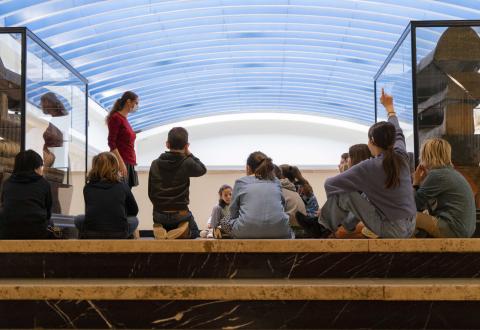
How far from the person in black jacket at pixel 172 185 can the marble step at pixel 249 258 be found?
2.95 m

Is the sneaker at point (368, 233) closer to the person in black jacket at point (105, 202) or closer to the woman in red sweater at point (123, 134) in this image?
the person in black jacket at point (105, 202)

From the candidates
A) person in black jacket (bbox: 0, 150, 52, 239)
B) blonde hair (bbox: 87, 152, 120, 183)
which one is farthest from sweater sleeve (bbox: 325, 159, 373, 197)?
person in black jacket (bbox: 0, 150, 52, 239)

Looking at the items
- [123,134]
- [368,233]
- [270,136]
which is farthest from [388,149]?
[270,136]

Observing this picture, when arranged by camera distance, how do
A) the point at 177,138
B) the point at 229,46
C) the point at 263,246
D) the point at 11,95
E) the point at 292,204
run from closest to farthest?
the point at 263,246 → the point at 177,138 → the point at 292,204 → the point at 11,95 → the point at 229,46

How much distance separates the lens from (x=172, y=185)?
8523 mm

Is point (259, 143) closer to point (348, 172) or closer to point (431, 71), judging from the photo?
point (431, 71)

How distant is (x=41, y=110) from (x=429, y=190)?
5.50 meters

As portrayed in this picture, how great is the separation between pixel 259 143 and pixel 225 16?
1528cm

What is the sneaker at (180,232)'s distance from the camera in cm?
843

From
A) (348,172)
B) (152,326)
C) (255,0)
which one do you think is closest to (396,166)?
(348,172)

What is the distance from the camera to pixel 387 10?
70.4 feet

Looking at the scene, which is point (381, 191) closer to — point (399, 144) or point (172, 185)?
point (399, 144)

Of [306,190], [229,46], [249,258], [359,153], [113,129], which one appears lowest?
[249,258]

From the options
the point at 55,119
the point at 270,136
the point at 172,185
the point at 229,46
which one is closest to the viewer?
the point at 172,185
